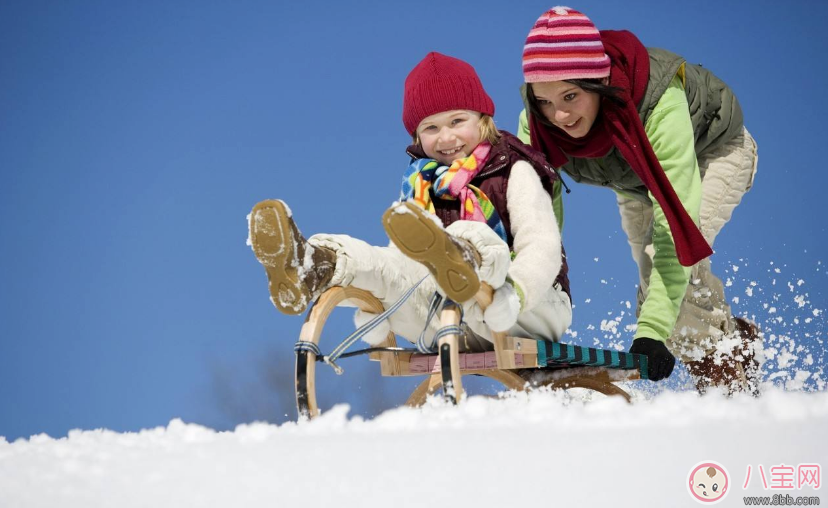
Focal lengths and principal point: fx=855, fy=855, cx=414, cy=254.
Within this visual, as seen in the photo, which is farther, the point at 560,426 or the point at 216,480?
the point at 560,426

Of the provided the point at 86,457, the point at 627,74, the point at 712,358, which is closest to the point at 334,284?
the point at 86,457

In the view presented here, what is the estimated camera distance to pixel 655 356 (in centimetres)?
219

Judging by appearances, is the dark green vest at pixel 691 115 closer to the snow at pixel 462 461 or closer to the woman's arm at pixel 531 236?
the woman's arm at pixel 531 236

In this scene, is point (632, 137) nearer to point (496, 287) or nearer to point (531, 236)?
point (531, 236)

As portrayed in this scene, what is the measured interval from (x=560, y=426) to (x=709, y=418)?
0.22m

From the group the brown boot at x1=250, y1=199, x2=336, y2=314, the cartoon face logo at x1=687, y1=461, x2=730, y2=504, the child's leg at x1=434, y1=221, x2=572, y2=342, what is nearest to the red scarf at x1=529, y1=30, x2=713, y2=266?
the child's leg at x1=434, y1=221, x2=572, y2=342

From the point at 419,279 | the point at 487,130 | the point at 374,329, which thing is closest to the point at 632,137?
the point at 487,130

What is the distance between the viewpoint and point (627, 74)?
2270 mm

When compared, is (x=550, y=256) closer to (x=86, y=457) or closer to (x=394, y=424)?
(x=394, y=424)

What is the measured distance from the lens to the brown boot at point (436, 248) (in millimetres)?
1532

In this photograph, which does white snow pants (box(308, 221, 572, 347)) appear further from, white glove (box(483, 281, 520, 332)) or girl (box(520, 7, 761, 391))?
girl (box(520, 7, 761, 391))

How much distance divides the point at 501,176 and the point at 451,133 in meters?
0.16

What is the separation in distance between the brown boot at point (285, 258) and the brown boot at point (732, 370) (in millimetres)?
1428

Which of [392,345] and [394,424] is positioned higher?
[392,345]
